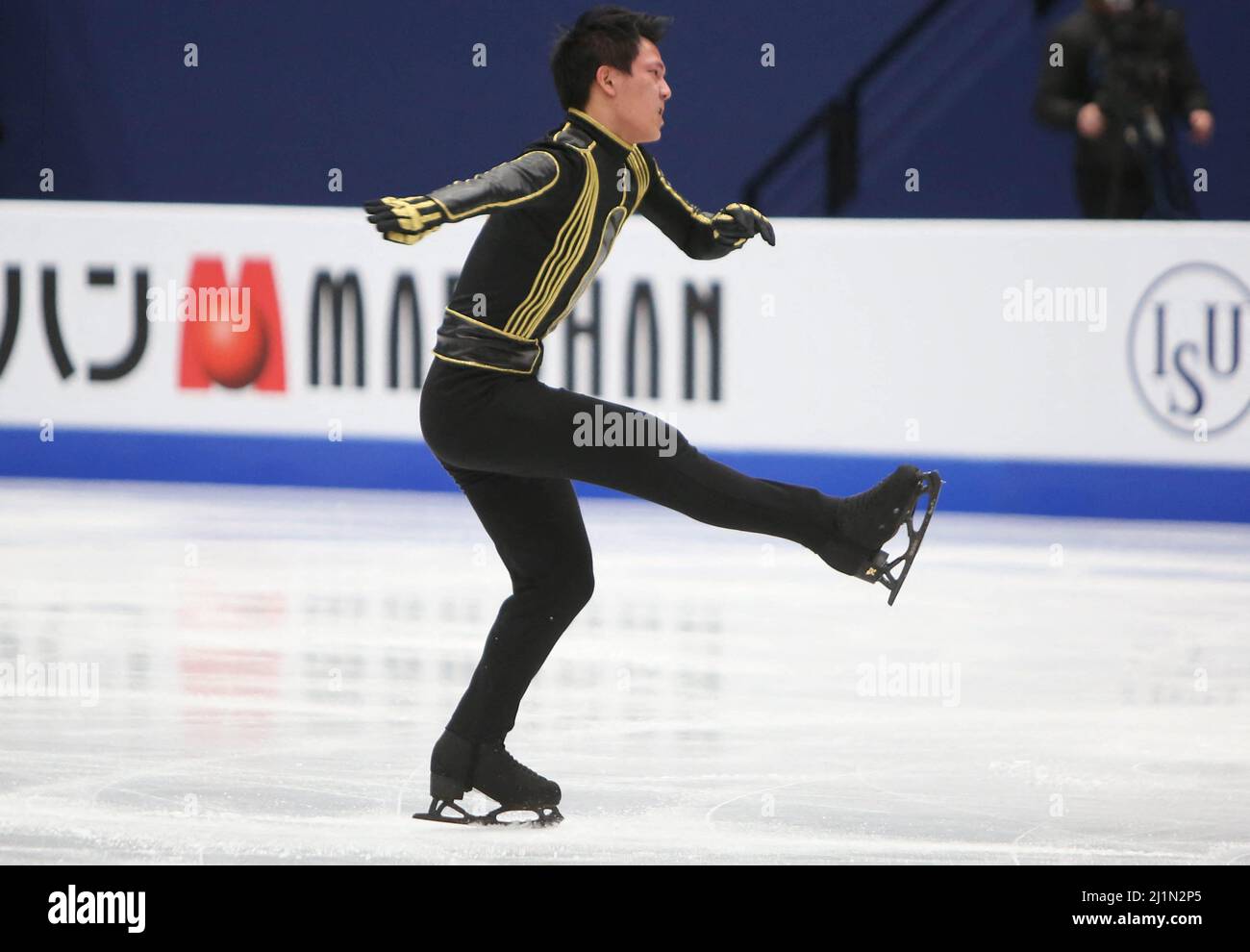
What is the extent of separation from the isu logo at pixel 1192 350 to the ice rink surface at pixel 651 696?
1.76 feet

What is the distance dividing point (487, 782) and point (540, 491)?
0.63 metres

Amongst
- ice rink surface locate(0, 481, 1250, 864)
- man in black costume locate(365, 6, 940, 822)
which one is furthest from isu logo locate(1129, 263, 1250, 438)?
man in black costume locate(365, 6, 940, 822)

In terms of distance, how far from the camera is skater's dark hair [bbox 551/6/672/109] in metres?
4.16

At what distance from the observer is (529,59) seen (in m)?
12.3

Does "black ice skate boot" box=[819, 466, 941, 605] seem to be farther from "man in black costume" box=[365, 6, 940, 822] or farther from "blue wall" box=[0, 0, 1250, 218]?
"blue wall" box=[0, 0, 1250, 218]

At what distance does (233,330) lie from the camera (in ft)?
33.0

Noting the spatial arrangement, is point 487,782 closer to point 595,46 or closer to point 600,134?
point 600,134

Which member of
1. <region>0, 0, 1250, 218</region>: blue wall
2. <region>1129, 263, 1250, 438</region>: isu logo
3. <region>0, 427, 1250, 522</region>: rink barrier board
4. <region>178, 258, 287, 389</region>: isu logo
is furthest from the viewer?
<region>0, 0, 1250, 218</region>: blue wall

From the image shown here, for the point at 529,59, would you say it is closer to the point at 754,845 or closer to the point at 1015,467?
the point at 1015,467

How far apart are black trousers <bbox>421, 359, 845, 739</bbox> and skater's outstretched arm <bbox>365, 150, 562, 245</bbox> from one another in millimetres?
406

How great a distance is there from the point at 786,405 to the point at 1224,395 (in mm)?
2017

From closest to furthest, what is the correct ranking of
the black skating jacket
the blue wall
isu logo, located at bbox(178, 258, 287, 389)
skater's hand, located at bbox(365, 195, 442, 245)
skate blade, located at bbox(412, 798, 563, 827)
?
skater's hand, located at bbox(365, 195, 442, 245), the black skating jacket, skate blade, located at bbox(412, 798, 563, 827), isu logo, located at bbox(178, 258, 287, 389), the blue wall

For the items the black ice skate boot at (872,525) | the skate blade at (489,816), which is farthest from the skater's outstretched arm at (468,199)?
the skate blade at (489,816)

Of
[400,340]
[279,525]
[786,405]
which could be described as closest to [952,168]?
[786,405]
